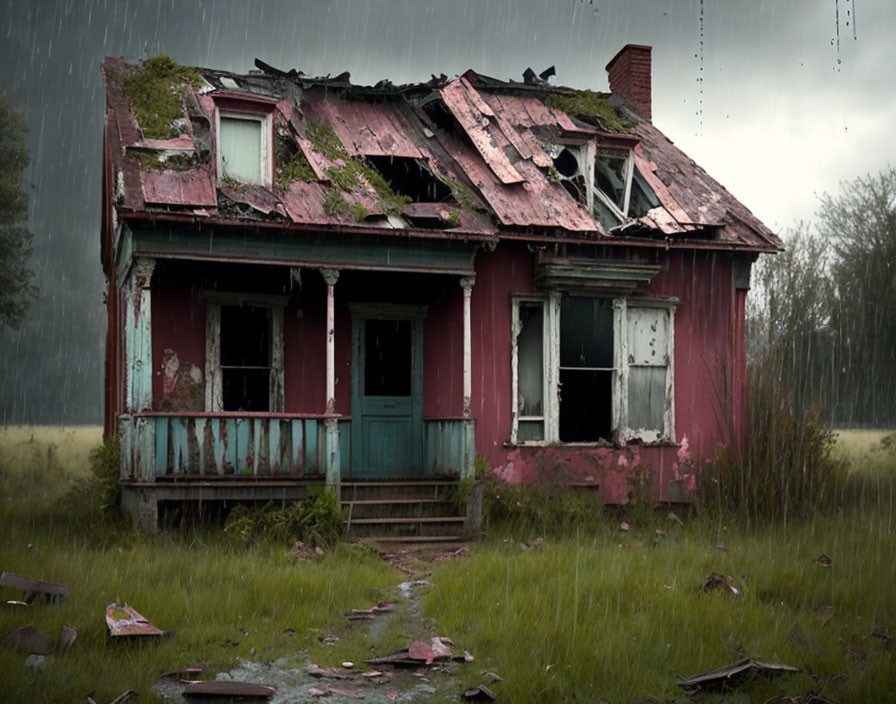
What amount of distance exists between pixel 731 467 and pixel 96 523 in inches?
333

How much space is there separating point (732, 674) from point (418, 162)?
950 cm

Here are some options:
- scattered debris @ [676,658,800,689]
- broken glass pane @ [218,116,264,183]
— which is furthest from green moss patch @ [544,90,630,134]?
scattered debris @ [676,658,800,689]

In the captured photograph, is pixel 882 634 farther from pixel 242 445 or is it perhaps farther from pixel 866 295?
pixel 866 295

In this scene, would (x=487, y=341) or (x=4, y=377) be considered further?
(x=4, y=377)

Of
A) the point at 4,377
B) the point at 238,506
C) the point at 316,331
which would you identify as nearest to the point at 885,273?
the point at 316,331

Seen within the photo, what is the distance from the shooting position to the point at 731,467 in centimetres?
1406

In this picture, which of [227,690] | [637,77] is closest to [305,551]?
[227,690]

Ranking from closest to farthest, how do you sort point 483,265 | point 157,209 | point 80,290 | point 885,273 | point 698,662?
point 698,662 → point 157,209 → point 483,265 → point 885,273 → point 80,290

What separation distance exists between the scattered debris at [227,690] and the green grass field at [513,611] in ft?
0.96

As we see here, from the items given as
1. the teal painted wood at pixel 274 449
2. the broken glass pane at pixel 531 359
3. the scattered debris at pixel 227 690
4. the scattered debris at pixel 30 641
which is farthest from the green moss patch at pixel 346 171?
the scattered debris at pixel 227 690

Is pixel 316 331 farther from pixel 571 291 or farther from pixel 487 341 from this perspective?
pixel 571 291

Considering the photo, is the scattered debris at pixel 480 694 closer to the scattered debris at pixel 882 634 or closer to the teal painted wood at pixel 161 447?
the scattered debris at pixel 882 634

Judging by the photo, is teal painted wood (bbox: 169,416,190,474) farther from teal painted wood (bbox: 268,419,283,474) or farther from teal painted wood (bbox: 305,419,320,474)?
teal painted wood (bbox: 305,419,320,474)

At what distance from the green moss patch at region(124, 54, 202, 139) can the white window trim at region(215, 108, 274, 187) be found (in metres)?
0.59
